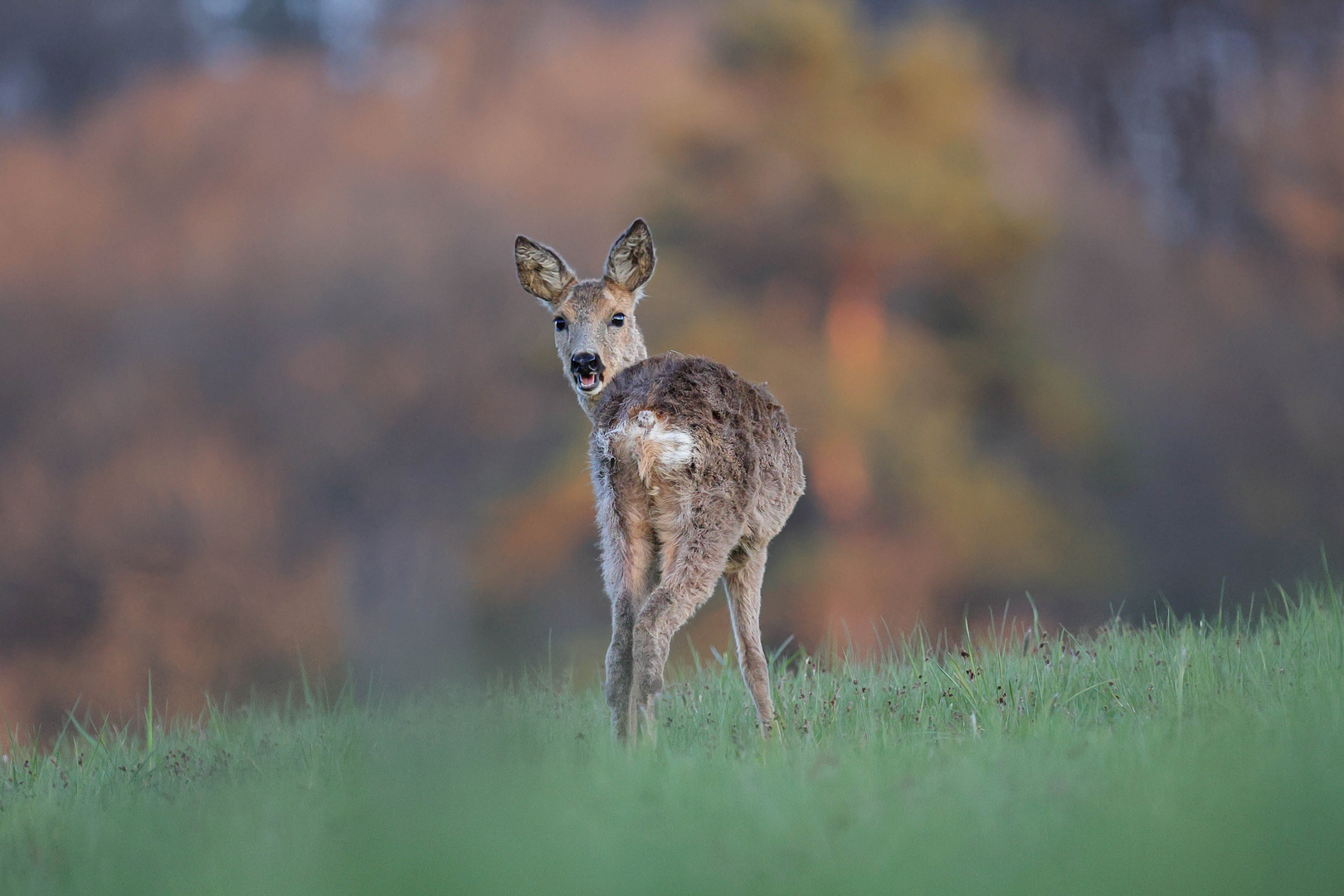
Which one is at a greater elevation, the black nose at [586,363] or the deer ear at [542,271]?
the deer ear at [542,271]

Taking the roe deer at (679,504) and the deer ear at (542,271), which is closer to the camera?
the roe deer at (679,504)

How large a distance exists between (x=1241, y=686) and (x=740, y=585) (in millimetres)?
2079

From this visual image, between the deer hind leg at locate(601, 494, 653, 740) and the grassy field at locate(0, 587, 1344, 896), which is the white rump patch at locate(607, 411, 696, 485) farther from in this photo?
the grassy field at locate(0, 587, 1344, 896)

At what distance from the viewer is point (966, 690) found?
509 cm

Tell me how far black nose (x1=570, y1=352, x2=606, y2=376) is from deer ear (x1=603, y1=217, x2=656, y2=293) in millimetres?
564

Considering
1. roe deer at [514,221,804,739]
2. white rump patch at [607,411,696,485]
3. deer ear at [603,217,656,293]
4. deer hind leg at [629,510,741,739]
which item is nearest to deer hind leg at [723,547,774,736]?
roe deer at [514,221,804,739]

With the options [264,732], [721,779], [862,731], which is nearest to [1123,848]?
[721,779]

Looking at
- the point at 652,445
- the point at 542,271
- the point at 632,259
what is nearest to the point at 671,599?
the point at 652,445

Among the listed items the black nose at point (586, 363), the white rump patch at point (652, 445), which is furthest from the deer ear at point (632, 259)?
the white rump patch at point (652, 445)

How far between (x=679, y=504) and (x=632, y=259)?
211cm

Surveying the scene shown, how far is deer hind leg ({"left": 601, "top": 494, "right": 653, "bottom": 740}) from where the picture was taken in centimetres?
461

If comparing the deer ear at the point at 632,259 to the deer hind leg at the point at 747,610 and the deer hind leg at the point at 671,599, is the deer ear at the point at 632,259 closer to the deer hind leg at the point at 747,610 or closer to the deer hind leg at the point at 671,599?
the deer hind leg at the point at 747,610

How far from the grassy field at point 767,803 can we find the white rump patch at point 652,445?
3.52ft

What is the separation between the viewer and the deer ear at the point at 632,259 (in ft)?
20.5
